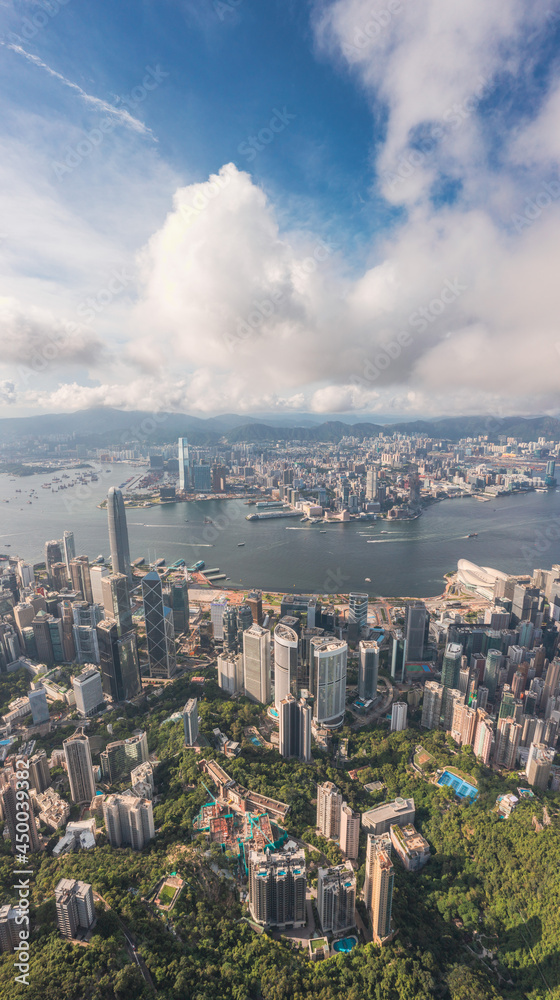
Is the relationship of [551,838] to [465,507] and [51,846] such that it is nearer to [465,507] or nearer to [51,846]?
[51,846]

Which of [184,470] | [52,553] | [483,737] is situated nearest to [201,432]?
[184,470]

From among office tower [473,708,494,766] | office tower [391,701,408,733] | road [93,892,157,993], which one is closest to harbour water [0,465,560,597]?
office tower [391,701,408,733]

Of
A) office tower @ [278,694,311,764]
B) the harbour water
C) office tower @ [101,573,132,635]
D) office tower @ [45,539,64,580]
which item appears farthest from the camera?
the harbour water

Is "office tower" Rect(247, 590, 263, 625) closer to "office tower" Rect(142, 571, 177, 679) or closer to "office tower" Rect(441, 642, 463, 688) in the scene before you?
"office tower" Rect(142, 571, 177, 679)

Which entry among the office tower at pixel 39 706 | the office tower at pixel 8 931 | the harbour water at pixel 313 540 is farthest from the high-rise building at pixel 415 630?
the office tower at pixel 8 931

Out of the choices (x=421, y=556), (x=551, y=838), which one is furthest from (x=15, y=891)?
(x=421, y=556)

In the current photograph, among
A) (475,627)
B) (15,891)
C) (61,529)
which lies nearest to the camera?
(15,891)
